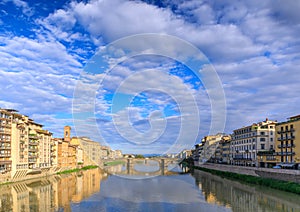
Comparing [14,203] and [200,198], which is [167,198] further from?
[14,203]

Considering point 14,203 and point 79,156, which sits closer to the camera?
point 14,203

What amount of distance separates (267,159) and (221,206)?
15212 millimetres

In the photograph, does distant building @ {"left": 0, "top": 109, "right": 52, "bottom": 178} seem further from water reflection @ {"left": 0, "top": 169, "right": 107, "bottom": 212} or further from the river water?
the river water

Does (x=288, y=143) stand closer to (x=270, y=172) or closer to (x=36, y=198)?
(x=270, y=172)

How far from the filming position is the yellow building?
2694cm

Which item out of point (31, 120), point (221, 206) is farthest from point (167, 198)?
point (31, 120)

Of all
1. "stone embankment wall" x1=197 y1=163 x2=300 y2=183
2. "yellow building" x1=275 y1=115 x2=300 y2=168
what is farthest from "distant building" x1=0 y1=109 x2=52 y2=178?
"yellow building" x1=275 y1=115 x2=300 y2=168

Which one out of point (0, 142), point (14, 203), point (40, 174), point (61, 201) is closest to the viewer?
point (14, 203)

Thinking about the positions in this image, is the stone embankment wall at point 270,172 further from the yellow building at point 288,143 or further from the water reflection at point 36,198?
the water reflection at point 36,198

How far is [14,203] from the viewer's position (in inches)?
715

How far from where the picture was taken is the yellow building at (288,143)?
26.9 m

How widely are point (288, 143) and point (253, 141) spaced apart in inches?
277

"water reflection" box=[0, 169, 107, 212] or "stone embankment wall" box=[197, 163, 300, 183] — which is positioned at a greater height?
"stone embankment wall" box=[197, 163, 300, 183]

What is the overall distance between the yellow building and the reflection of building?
12.9ft
